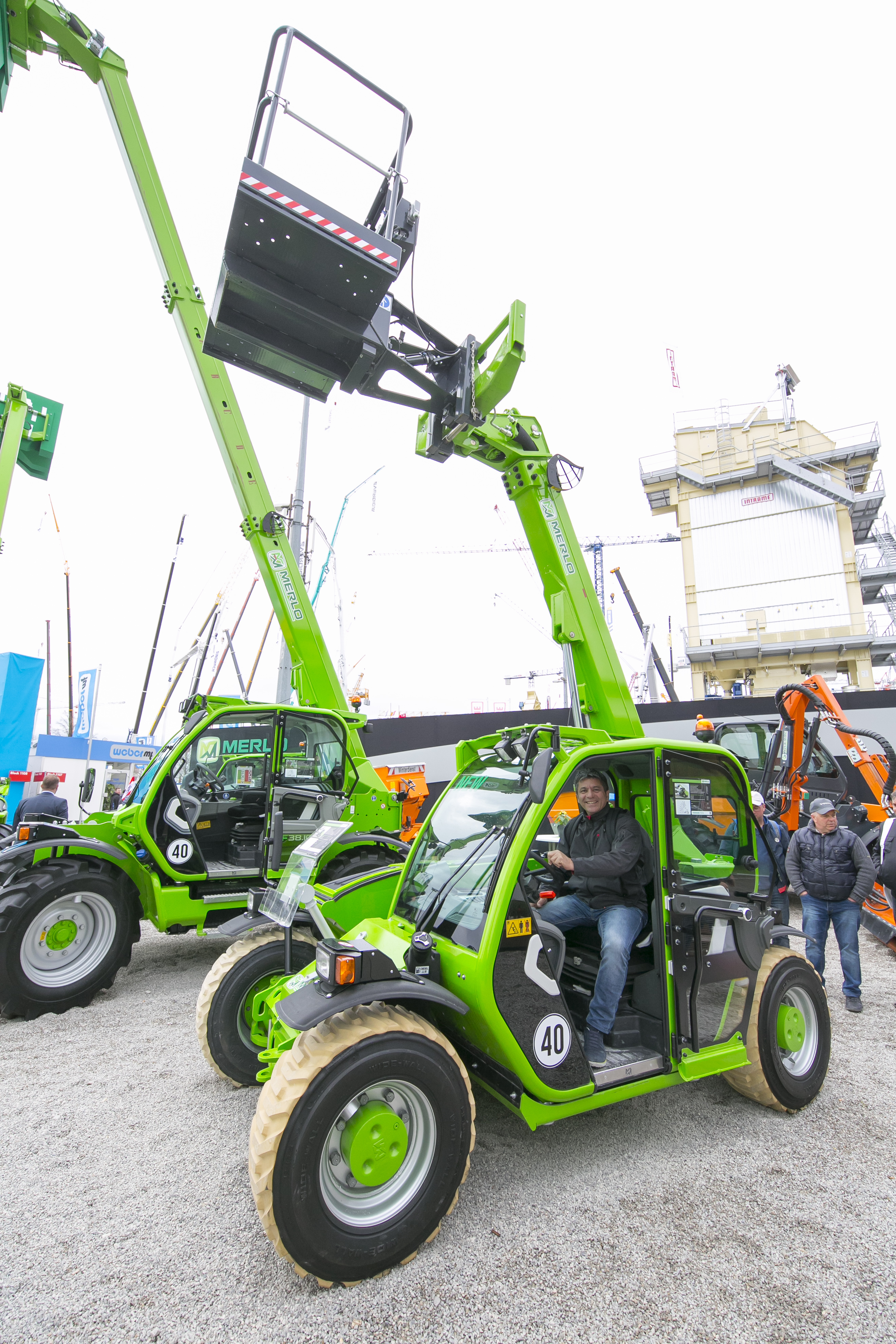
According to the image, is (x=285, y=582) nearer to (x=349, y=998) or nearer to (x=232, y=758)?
(x=232, y=758)

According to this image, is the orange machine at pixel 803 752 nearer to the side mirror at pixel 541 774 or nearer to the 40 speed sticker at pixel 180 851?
the side mirror at pixel 541 774

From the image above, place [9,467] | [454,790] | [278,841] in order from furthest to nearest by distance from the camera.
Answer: [9,467] < [454,790] < [278,841]

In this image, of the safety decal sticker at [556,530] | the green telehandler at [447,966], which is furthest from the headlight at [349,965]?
the safety decal sticker at [556,530]

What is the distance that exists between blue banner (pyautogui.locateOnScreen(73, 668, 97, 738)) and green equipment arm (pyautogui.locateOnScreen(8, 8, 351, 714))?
778 cm

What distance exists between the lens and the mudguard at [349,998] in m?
2.53

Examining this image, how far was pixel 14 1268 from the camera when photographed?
250 centimetres

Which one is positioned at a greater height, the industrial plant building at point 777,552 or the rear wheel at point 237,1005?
the industrial plant building at point 777,552

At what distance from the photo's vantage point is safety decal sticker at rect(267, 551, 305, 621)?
27.2ft

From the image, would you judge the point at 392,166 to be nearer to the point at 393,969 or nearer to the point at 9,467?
the point at 393,969

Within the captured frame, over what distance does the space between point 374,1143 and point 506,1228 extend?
2.43 feet

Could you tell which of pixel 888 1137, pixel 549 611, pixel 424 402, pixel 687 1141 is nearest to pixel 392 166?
pixel 424 402

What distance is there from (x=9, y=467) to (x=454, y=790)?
876 centimetres

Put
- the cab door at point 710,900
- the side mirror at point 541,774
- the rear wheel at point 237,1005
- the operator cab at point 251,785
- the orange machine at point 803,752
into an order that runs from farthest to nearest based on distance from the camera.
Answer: the orange machine at point 803,752, the operator cab at point 251,785, the rear wheel at point 237,1005, the cab door at point 710,900, the side mirror at point 541,774

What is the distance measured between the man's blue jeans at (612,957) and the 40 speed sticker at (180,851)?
4070 millimetres
